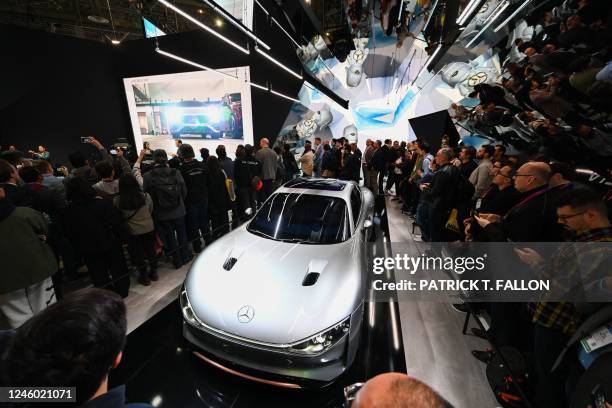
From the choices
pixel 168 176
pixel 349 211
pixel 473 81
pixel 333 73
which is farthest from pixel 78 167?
pixel 333 73

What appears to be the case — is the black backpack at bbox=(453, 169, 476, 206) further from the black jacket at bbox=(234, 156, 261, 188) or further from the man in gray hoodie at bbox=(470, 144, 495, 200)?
the black jacket at bbox=(234, 156, 261, 188)

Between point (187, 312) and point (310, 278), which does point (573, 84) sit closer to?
point (310, 278)

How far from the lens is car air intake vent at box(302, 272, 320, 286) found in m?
2.00

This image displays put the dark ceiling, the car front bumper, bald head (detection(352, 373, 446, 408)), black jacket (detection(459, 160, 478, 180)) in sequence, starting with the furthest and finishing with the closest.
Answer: the dark ceiling < black jacket (detection(459, 160, 478, 180)) < the car front bumper < bald head (detection(352, 373, 446, 408))

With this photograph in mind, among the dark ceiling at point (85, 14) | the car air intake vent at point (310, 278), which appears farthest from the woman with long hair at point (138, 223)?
the dark ceiling at point (85, 14)

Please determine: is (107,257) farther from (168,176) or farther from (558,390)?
(558,390)

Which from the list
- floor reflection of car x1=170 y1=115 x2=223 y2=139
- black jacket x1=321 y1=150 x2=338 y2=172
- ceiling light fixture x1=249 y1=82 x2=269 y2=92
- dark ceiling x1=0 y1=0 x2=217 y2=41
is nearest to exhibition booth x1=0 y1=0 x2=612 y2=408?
black jacket x1=321 y1=150 x2=338 y2=172

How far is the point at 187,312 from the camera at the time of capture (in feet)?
6.46

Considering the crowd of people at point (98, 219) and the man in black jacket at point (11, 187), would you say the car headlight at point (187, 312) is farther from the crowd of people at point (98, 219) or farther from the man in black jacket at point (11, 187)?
the man in black jacket at point (11, 187)

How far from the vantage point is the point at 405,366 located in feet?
6.86

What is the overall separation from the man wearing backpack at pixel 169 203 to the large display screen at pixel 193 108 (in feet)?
20.6

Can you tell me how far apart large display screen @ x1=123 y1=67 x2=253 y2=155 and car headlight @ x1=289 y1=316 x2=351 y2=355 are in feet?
27.9

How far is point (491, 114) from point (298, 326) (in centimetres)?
470

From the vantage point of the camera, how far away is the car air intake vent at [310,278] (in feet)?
6.56
